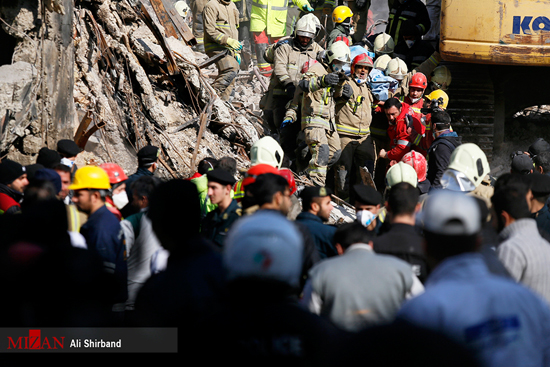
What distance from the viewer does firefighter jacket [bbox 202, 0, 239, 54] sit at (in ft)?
32.4

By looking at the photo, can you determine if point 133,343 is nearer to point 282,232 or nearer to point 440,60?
point 282,232

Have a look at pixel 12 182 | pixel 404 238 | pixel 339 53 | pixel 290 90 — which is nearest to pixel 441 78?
pixel 339 53

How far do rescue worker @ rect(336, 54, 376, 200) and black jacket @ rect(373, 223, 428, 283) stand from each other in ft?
15.8

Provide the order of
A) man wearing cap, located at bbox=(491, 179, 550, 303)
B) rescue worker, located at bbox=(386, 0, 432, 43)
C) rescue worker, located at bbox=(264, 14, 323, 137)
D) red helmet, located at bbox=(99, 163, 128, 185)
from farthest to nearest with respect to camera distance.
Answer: rescue worker, located at bbox=(386, 0, 432, 43)
rescue worker, located at bbox=(264, 14, 323, 137)
red helmet, located at bbox=(99, 163, 128, 185)
man wearing cap, located at bbox=(491, 179, 550, 303)

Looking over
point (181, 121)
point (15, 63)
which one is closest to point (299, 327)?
point (15, 63)

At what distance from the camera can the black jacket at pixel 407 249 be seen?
309cm

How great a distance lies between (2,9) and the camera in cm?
589

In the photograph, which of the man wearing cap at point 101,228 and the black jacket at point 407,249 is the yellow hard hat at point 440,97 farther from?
the man wearing cap at point 101,228

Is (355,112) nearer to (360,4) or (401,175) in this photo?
(401,175)

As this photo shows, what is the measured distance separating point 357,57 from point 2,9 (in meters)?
4.40

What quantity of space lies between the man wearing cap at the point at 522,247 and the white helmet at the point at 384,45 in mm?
6813

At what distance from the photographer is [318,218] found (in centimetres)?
388

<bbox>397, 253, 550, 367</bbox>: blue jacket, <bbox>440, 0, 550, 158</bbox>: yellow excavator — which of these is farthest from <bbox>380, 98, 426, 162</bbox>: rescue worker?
<bbox>397, 253, 550, 367</bbox>: blue jacket

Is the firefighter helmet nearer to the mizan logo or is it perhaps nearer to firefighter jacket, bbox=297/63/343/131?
firefighter jacket, bbox=297/63/343/131
